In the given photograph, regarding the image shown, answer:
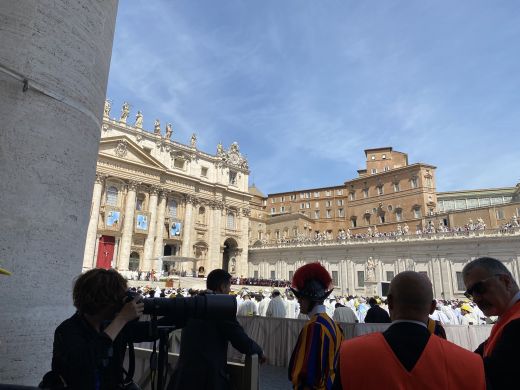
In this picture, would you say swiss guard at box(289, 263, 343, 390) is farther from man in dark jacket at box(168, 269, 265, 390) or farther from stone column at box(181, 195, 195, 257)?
stone column at box(181, 195, 195, 257)

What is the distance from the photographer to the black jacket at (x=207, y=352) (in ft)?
9.67

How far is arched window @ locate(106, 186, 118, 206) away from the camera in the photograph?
37.3 meters

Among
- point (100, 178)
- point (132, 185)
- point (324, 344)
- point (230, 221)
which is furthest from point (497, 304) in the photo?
point (230, 221)

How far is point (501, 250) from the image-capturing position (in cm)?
2825

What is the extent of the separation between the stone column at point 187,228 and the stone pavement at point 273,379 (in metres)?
34.1

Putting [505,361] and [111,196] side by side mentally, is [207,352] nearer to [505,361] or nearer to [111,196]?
[505,361]

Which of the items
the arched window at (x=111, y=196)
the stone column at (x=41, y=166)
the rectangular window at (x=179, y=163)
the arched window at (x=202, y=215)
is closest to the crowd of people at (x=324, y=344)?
the stone column at (x=41, y=166)

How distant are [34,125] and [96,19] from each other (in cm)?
185

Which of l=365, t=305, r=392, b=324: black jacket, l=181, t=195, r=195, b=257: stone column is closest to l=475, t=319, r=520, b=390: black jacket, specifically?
l=365, t=305, r=392, b=324: black jacket

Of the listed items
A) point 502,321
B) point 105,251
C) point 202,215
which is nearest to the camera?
point 502,321

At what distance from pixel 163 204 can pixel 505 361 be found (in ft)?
135

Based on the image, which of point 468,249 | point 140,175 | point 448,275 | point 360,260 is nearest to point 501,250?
point 468,249

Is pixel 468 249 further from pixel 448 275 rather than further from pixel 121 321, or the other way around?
pixel 121 321

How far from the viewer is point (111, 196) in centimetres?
3759
